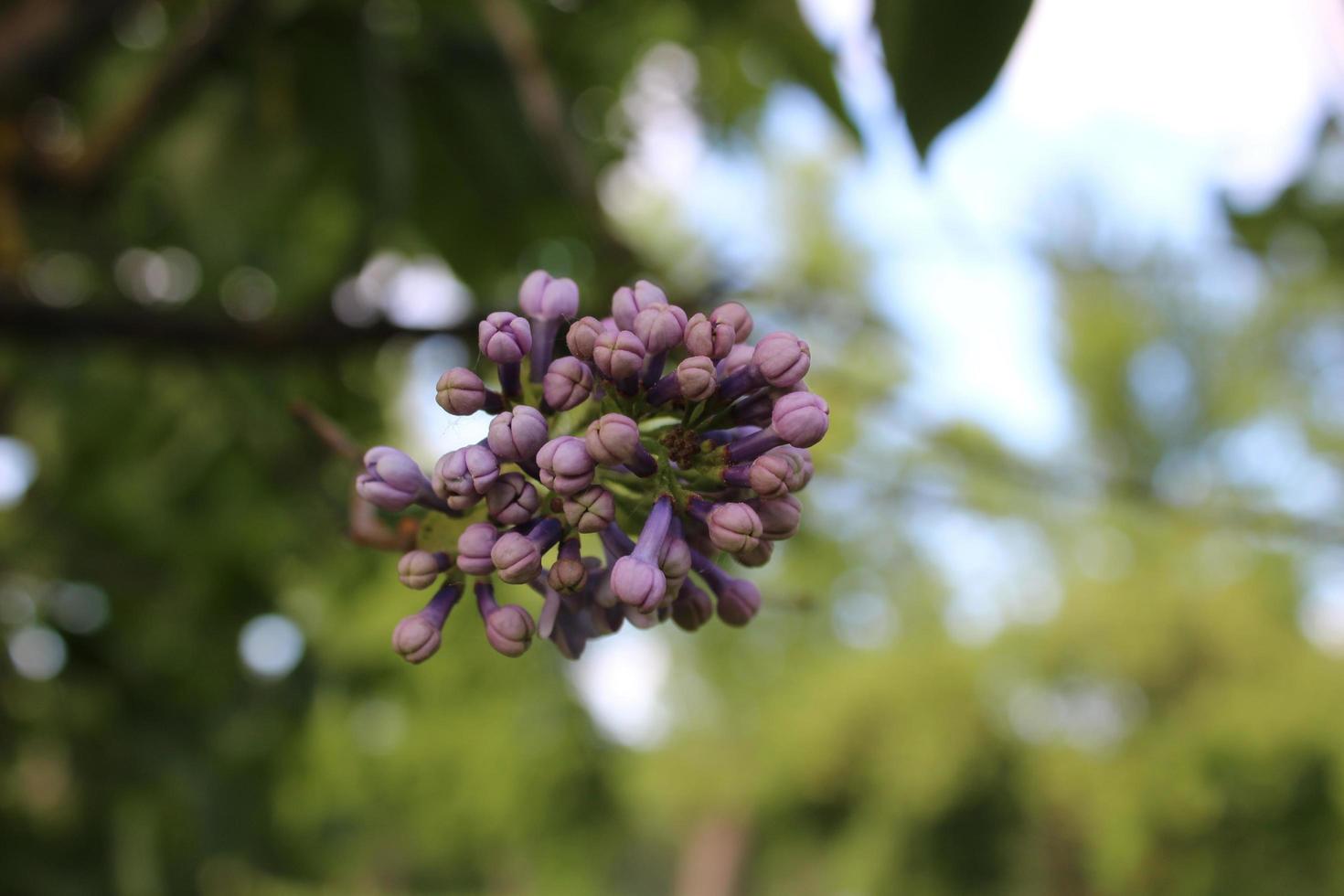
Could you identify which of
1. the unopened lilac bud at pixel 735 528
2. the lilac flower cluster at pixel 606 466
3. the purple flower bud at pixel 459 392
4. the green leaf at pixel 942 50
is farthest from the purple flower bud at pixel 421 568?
the green leaf at pixel 942 50

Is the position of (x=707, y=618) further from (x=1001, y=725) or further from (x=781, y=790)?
(x=781, y=790)

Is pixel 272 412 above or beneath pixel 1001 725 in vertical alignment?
beneath

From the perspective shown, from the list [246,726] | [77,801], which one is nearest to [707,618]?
[246,726]

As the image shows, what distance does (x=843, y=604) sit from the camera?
19344 millimetres

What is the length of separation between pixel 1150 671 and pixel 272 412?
11.6 metres

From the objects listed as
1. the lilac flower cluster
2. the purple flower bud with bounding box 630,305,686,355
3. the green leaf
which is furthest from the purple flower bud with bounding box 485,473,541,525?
the green leaf

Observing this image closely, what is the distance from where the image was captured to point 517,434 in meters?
0.72

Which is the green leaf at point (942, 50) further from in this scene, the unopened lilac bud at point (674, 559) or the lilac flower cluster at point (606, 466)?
the unopened lilac bud at point (674, 559)

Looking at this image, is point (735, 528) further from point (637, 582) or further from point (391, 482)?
point (391, 482)

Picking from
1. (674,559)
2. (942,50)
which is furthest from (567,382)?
(942,50)

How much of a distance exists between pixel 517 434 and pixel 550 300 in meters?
0.13

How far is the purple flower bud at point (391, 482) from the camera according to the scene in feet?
2.60

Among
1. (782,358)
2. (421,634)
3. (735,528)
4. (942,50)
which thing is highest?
(942,50)

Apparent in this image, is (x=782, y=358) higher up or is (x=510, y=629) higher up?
(x=782, y=358)
